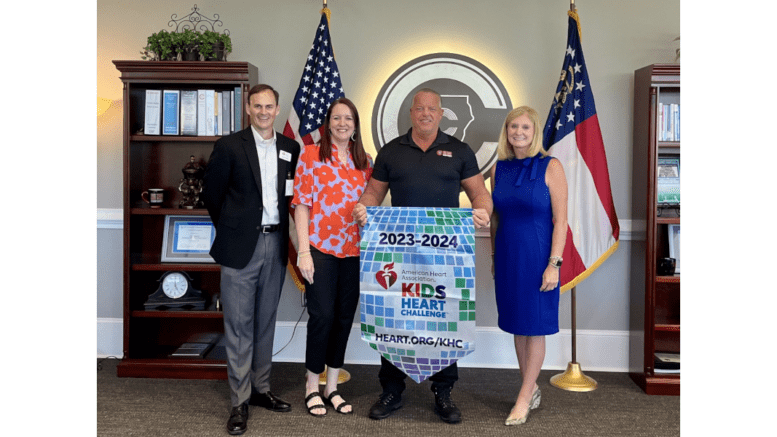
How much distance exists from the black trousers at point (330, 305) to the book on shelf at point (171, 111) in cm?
137

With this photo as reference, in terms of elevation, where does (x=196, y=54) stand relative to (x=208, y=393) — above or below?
above

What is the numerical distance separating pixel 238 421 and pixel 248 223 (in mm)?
941

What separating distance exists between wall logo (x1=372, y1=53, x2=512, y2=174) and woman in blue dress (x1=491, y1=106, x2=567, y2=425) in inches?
35.0

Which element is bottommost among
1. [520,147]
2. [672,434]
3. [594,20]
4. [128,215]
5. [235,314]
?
[672,434]

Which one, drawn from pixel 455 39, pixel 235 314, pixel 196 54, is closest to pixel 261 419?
pixel 235 314

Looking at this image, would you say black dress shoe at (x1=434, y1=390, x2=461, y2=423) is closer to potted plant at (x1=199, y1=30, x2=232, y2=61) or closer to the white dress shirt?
the white dress shirt

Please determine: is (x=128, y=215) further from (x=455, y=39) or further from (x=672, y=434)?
(x=672, y=434)

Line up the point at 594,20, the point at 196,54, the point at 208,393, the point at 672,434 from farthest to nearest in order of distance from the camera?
the point at 594,20, the point at 196,54, the point at 208,393, the point at 672,434

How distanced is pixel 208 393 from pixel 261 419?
0.55 m

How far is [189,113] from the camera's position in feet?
11.2

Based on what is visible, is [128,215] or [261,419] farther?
[128,215]

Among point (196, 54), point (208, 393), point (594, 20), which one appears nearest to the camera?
point (208, 393)

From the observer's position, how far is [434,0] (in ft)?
12.2

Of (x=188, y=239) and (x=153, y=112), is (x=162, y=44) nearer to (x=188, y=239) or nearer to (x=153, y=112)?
(x=153, y=112)
